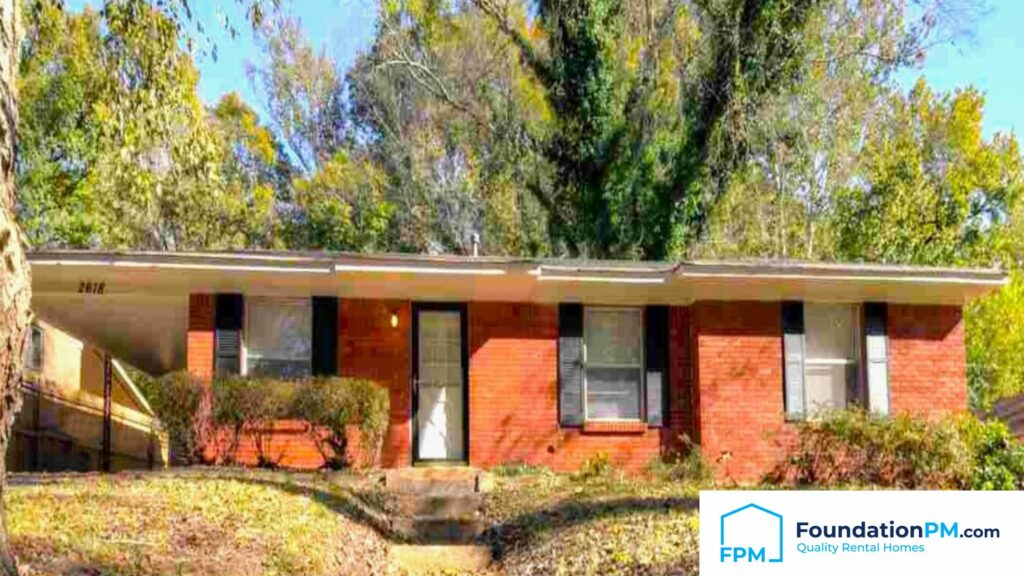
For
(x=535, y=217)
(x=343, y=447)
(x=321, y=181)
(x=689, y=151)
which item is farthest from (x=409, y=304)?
(x=321, y=181)

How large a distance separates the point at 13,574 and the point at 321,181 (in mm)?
28303

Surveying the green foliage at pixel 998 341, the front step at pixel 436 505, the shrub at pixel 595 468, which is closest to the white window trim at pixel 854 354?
the shrub at pixel 595 468

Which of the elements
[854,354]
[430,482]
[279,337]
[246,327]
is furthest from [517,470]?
[854,354]

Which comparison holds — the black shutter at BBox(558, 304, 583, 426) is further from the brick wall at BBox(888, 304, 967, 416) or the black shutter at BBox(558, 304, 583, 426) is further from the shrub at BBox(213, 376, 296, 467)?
the brick wall at BBox(888, 304, 967, 416)

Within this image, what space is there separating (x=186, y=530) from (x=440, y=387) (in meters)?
7.88

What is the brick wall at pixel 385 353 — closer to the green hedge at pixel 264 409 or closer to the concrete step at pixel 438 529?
the green hedge at pixel 264 409

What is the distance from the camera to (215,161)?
11.4 meters

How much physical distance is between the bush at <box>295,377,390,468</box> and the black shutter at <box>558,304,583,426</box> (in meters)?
2.64

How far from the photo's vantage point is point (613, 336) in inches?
664

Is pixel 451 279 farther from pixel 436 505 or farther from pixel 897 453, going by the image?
pixel 897 453

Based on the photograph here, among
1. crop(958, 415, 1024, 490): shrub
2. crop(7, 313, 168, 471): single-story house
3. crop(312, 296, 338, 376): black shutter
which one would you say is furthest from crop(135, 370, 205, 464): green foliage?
crop(958, 415, 1024, 490): shrub

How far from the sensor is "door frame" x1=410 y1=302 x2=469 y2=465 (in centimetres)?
1656

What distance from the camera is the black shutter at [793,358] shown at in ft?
54.0

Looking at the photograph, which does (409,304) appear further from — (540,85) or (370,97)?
(370,97)
